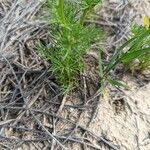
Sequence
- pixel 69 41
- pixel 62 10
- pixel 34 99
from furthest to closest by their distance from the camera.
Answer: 1. pixel 34 99
2. pixel 69 41
3. pixel 62 10

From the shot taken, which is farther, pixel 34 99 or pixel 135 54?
pixel 34 99

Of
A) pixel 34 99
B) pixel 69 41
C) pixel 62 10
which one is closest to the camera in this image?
pixel 62 10

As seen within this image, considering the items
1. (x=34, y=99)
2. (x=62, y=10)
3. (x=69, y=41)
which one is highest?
(x=62, y=10)

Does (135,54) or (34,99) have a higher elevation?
(135,54)

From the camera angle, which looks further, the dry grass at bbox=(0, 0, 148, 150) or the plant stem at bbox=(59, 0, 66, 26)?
the dry grass at bbox=(0, 0, 148, 150)

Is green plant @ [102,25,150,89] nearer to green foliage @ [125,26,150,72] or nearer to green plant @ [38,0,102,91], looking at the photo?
green foliage @ [125,26,150,72]

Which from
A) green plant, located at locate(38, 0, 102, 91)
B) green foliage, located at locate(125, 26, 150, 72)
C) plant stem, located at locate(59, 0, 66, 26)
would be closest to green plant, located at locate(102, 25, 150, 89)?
green foliage, located at locate(125, 26, 150, 72)

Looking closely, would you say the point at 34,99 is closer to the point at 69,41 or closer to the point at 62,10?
the point at 69,41

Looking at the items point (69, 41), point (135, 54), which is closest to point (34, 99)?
point (69, 41)

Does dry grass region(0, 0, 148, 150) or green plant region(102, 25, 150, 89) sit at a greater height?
green plant region(102, 25, 150, 89)

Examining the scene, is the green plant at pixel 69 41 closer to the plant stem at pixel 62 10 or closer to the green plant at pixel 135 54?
the plant stem at pixel 62 10
